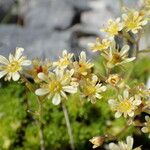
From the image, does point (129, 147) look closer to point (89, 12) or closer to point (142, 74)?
point (142, 74)

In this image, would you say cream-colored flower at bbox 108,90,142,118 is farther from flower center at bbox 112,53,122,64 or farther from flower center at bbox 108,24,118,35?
flower center at bbox 108,24,118,35

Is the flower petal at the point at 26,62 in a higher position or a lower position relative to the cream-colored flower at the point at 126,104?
higher

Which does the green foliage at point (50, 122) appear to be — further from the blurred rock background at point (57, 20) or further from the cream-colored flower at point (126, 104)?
the cream-colored flower at point (126, 104)

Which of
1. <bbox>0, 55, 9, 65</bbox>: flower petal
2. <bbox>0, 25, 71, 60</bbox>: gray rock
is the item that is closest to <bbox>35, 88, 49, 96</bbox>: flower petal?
<bbox>0, 55, 9, 65</bbox>: flower petal

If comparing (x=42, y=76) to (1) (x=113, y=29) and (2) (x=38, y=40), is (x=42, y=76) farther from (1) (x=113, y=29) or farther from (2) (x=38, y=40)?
(2) (x=38, y=40)

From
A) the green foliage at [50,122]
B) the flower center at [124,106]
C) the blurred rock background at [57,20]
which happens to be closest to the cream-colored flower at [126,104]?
the flower center at [124,106]
